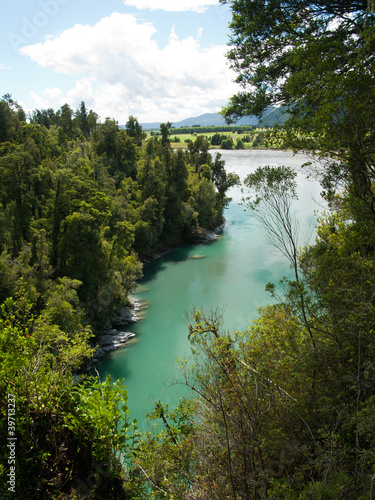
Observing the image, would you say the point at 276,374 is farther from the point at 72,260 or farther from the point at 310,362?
the point at 72,260

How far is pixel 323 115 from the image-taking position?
484cm

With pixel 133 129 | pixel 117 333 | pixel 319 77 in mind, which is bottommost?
pixel 117 333

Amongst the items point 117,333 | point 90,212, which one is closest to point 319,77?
point 90,212

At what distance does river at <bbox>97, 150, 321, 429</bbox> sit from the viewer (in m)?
15.9

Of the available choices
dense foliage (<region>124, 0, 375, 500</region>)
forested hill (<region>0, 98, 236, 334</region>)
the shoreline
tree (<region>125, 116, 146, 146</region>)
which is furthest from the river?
tree (<region>125, 116, 146, 146</region>)

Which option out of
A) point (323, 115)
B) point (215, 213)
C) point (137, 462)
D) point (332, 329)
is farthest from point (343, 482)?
point (215, 213)

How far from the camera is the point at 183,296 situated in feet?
80.9

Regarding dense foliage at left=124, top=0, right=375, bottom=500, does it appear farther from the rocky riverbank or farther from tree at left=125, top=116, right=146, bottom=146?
tree at left=125, top=116, right=146, bottom=146

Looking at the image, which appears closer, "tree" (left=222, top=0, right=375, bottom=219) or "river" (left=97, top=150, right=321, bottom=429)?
"tree" (left=222, top=0, right=375, bottom=219)

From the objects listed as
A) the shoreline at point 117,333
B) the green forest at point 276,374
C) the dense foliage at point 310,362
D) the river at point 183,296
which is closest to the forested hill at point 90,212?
the shoreline at point 117,333

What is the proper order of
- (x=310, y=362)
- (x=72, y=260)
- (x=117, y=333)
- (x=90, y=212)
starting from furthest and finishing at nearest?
(x=117, y=333) < (x=90, y=212) < (x=72, y=260) < (x=310, y=362)

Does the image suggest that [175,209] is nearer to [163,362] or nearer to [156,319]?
[156,319]

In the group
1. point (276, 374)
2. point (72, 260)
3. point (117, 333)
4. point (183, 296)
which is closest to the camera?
point (276, 374)

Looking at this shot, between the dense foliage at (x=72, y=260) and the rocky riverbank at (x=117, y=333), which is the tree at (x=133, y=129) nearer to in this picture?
the dense foliage at (x=72, y=260)
